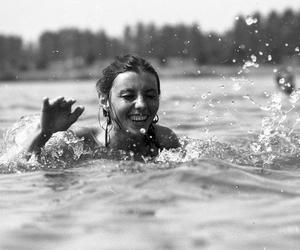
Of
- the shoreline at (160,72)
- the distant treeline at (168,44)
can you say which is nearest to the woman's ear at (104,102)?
the shoreline at (160,72)

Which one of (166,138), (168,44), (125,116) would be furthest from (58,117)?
(168,44)

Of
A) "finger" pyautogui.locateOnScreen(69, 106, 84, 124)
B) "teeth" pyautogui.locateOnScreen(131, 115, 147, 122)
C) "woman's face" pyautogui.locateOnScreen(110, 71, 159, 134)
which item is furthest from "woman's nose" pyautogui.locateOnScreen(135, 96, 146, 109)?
"finger" pyautogui.locateOnScreen(69, 106, 84, 124)

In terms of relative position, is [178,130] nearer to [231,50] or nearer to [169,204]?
[169,204]

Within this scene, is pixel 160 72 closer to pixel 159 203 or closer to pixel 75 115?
pixel 75 115

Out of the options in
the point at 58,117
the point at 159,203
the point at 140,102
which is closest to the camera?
the point at 159,203

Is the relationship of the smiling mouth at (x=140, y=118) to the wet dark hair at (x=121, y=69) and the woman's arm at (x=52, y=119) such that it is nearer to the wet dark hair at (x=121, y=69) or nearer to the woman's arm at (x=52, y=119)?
the wet dark hair at (x=121, y=69)

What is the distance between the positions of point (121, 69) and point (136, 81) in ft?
0.93

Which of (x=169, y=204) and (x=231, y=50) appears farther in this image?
(x=231, y=50)

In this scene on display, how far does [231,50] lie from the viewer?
4867 inches

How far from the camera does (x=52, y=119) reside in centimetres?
525

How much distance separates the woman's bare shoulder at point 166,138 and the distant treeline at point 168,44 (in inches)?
3962

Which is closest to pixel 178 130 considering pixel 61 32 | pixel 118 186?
pixel 118 186

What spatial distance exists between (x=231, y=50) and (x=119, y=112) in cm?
11971

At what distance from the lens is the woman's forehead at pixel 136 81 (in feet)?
19.1
